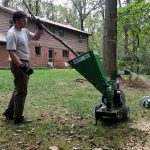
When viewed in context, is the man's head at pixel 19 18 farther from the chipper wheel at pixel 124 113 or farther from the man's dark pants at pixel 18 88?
the chipper wheel at pixel 124 113

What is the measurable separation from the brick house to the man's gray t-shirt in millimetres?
25191

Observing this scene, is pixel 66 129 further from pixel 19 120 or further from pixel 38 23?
pixel 38 23

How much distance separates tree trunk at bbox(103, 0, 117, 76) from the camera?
553 inches

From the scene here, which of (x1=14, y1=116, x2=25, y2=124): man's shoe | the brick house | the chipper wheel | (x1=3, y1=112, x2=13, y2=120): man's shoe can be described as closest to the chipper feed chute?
the chipper wheel

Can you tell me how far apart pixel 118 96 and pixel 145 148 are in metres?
1.47

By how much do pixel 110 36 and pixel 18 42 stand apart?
8348 millimetres

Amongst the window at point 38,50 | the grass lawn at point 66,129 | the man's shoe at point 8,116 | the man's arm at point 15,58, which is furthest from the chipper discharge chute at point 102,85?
the window at point 38,50

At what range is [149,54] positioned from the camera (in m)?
24.4

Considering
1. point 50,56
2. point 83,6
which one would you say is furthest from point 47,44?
point 83,6

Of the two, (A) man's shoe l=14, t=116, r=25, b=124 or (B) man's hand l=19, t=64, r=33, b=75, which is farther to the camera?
(A) man's shoe l=14, t=116, r=25, b=124

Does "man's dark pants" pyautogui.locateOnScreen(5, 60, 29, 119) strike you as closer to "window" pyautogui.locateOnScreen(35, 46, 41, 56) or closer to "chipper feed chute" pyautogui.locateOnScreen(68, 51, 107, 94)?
"chipper feed chute" pyautogui.locateOnScreen(68, 51, 107, 94)

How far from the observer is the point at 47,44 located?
38625 mm

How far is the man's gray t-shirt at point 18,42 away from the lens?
19.8 ft

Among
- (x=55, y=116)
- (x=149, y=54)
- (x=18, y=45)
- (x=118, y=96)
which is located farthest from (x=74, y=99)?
(x=149, y=54)
